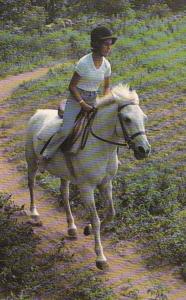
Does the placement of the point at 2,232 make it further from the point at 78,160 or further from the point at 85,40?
the point at 85,40

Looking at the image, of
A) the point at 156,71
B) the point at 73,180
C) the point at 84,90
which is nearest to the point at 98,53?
the point at 84,90

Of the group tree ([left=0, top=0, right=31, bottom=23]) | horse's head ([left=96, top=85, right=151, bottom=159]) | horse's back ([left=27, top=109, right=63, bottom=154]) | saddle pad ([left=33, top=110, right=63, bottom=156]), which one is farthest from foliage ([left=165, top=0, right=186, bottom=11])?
horse's head ([left=96, top=85, right=151, bottom=159])

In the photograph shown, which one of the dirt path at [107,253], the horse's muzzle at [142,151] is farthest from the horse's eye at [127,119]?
the dirt path at [107,253]

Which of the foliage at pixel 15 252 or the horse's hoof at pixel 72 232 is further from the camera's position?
the horse's hoof at pixel 72 232

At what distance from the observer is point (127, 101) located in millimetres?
7465

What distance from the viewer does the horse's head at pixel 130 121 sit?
287 inches

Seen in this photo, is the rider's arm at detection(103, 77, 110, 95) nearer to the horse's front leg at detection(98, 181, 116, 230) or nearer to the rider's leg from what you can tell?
the rider's leg

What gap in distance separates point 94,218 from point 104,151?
987 millimetres

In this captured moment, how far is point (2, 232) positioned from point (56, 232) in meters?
1.34

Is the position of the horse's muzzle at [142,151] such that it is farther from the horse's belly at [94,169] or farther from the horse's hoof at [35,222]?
the horse's hoof at [35,222]

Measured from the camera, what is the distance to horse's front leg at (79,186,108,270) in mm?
7996

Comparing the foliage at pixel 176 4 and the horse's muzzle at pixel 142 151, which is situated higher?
the horse's muzzle at pixel 142 151

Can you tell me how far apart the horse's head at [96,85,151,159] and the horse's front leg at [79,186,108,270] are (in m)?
0.99

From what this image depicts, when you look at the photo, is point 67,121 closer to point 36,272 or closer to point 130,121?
point 130,121
